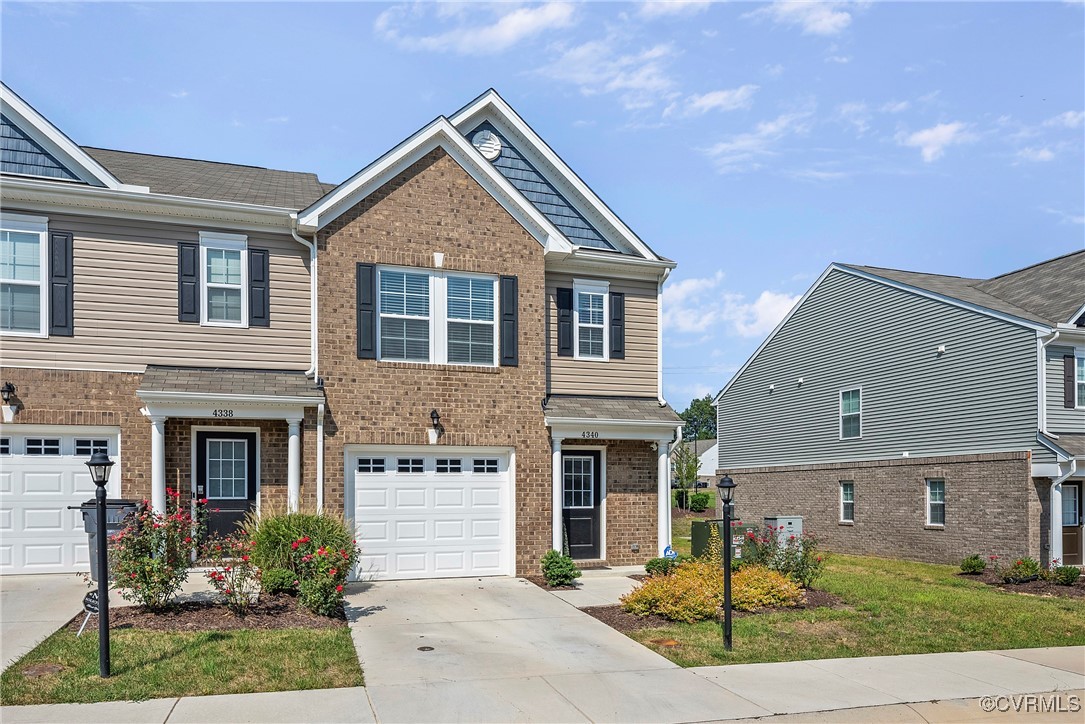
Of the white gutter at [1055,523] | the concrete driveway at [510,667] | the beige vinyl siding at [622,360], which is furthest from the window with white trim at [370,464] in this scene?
the white gutter at [1055,523]

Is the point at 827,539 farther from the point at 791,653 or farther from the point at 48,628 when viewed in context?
the point at 48,628

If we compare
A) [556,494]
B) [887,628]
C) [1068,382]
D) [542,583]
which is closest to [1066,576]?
[1068,382]

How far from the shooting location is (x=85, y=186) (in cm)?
1445

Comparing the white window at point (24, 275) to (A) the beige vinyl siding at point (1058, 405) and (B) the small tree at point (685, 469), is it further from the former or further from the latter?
(B) the small tree at point (685, 469)

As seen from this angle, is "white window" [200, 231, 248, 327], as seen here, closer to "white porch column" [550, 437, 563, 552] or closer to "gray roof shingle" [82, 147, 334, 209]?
"gray roof shingle" [82, 147, 334, 209]

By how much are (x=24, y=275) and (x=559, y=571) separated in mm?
9550

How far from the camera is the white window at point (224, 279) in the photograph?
49.7 ft

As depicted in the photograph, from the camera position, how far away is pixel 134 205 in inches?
576

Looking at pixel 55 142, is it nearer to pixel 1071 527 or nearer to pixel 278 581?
pixel 278 581

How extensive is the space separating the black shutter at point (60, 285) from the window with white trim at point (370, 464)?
4.90 metres

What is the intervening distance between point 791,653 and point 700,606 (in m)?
1.85

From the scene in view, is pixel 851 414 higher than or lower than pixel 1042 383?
lower

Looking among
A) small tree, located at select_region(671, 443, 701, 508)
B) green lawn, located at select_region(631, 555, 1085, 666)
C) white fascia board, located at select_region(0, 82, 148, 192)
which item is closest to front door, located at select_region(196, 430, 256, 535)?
white fascia board, located at select_region(0, 82, 148, 192)

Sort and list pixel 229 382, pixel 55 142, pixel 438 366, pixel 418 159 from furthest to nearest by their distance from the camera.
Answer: pixel 418 159, pixel 438 366, pixel 229 382, pixel 55 142
